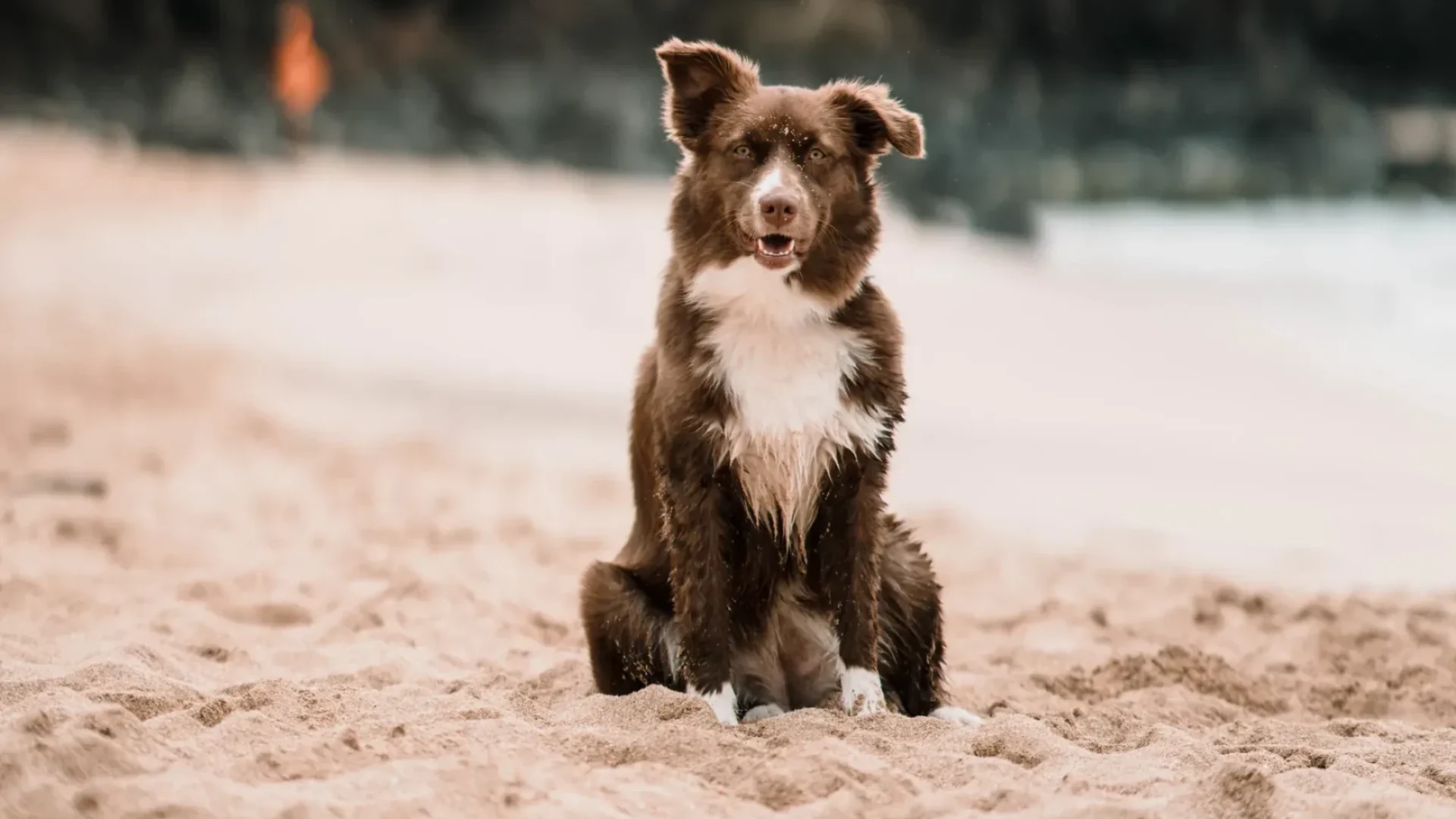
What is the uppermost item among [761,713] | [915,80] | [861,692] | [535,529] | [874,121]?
[915,80]

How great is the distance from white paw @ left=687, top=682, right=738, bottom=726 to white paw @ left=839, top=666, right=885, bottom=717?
0.90 ft

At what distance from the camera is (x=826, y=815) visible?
2.50 metres

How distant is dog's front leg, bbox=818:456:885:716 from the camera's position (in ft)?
10.5

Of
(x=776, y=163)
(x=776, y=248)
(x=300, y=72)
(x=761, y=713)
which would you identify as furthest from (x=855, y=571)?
(x=300, y=72)

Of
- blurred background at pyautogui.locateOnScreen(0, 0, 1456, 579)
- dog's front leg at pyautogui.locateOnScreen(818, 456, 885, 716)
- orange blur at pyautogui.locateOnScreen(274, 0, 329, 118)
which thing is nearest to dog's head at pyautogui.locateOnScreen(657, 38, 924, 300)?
dog's front leg at pyautogui.locateOnScreen(818, 456, 885, 716)

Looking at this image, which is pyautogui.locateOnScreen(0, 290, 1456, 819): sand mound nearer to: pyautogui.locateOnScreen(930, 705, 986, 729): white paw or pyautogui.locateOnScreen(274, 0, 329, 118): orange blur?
pyautogui.locateOnScreen(930, 705, 986, 729): white paw

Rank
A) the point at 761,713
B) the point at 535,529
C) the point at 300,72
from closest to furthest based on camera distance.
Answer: the point at 761,713 → the point at 535,529 → the point at 300,72

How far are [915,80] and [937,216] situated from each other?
162 centimetres

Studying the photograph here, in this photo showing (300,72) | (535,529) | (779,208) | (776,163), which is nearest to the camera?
(779,208)

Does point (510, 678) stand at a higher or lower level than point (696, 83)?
lower

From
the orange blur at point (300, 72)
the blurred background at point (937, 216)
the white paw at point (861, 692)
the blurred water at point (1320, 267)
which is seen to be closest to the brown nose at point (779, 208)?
the white paw at point (861, 692)

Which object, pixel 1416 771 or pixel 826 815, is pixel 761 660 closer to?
pixel 826 815

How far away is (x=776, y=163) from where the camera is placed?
3098mm

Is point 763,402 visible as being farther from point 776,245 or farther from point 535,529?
point 535,529
